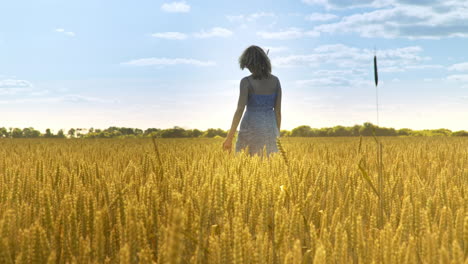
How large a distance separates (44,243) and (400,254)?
27.6 inches

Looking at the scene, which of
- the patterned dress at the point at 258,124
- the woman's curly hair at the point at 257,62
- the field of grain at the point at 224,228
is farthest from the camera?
the patterned dress at the point at 258,124

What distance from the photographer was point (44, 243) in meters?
0.79

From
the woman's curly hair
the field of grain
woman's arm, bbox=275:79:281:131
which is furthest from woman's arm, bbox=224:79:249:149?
the field of grain

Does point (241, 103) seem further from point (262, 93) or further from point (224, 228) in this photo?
point (224, 228)

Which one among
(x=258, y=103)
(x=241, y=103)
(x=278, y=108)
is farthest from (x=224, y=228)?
(x=278, y=108)

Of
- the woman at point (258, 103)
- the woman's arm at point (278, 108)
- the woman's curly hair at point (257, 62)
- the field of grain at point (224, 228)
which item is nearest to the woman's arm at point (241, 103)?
the woman at point (258, 103)

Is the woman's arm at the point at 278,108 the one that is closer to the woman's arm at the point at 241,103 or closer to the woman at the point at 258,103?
the woman at the point at 258,103

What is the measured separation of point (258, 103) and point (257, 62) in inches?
16.1

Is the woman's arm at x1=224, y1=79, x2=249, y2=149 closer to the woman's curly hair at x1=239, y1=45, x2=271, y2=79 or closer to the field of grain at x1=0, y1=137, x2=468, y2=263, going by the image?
the woman's curly hair at x1=239, y1=45, x2=271, y2=79

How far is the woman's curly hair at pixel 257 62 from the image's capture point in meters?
3.67

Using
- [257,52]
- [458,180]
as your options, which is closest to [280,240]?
[458,180]

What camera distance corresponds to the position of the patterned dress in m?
3.81

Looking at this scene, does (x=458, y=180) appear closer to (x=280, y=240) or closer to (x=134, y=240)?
(x=280, y=240)

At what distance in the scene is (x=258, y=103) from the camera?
382 cm
